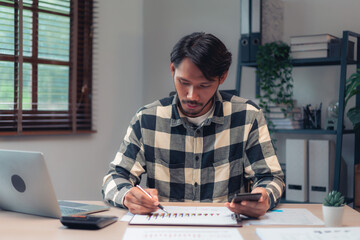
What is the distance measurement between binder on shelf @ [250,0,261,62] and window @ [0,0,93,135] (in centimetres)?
118

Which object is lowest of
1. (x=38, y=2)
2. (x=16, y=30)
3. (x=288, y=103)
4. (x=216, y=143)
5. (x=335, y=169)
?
(x=335, y=169)

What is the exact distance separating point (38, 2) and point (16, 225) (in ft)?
6.86

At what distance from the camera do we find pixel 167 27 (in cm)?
359

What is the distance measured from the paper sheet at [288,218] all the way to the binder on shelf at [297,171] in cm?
137

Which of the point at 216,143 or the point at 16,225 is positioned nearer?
the point at 16,225

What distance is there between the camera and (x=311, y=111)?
9.18 ft

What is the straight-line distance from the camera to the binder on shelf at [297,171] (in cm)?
271

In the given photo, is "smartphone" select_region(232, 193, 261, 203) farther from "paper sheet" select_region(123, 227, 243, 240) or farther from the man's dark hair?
the man's dark hair

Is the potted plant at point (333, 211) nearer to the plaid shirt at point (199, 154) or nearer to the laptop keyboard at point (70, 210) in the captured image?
the plaid shirt at point (199, 154)

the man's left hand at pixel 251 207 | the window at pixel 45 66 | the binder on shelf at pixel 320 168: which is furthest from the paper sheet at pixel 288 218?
the window at pixel 45 66

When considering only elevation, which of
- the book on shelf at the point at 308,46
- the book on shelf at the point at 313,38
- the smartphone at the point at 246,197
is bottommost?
the smartphone at the point at 246,197

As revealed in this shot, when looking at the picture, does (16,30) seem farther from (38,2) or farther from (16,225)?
(16,225)

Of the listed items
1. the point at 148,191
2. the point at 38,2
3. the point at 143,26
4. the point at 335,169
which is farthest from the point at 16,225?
the point at 143,26

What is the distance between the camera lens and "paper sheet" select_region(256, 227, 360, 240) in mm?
1030
